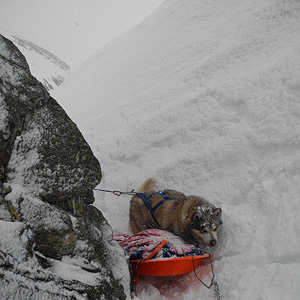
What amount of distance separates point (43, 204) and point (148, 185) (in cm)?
241

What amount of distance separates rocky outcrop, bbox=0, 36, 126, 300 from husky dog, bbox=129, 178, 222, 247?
1.35 m

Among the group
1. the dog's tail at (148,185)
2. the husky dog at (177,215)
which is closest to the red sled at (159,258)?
the husky dog at (177,215)

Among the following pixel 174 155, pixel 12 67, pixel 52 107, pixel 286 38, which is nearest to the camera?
pixel 12 67

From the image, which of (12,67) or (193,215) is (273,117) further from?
(12,67)

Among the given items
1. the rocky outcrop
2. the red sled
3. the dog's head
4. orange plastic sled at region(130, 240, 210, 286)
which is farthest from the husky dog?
the rocky outcrop

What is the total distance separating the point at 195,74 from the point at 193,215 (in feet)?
12.4

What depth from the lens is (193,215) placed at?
3.54 m

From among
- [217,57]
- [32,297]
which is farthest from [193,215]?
[217,57]

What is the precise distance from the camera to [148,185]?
421 cm

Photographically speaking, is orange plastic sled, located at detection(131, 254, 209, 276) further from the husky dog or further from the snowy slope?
the husky dog

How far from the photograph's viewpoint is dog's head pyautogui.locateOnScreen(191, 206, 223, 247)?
3.24 meters

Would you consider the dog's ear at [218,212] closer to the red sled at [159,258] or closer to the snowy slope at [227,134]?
the snowy slope at [227,134]

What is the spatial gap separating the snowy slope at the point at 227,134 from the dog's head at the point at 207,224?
140 mm

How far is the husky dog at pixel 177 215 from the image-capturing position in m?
3.32
